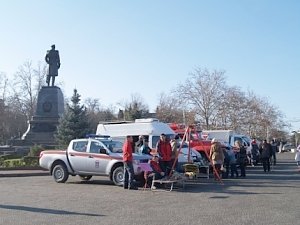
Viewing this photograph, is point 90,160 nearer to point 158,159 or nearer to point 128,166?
point 128,166

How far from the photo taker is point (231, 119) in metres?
67.3

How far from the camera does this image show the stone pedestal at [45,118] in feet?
138

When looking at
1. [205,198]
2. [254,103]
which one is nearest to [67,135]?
[205,198]

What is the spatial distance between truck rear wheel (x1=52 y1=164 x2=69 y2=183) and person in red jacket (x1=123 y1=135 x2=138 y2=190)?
3551mm

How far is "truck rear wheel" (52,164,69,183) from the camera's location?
19688 mm

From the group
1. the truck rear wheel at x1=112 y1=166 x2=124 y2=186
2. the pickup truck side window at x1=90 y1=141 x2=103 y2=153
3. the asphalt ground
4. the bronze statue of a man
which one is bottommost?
the asphalt ground

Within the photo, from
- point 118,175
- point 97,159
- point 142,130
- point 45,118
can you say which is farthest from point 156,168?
point 45,118

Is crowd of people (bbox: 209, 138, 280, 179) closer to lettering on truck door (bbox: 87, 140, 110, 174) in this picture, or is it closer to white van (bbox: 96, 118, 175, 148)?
white van (bbox: 96, 118, 175, 148)

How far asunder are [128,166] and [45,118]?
88.2 ft

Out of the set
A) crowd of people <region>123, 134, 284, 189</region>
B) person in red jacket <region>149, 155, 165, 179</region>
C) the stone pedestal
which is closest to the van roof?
crowd of people <region>123, 134, 284, 189</region>

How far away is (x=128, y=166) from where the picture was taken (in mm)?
16938

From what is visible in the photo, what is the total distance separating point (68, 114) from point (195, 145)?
16.0 m

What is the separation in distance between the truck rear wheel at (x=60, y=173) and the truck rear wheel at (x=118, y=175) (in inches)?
94.6

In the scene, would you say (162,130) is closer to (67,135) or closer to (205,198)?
(205,198)
